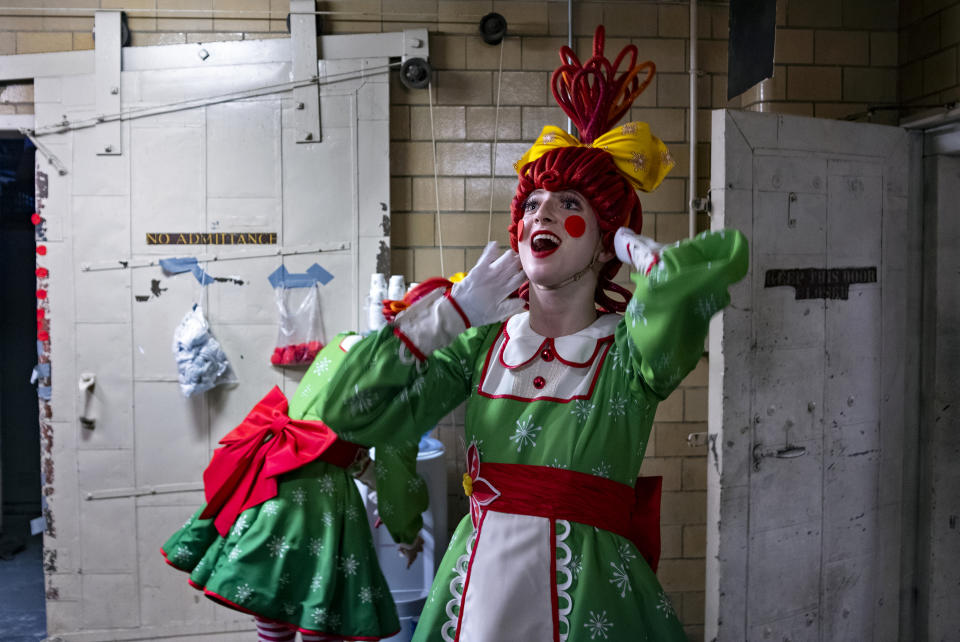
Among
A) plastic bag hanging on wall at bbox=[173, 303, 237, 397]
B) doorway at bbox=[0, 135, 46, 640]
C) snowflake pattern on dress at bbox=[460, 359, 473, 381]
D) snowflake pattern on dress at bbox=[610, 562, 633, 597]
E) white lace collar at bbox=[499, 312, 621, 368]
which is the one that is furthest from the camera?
doorway at bbox=[0, 135, 46, 640]

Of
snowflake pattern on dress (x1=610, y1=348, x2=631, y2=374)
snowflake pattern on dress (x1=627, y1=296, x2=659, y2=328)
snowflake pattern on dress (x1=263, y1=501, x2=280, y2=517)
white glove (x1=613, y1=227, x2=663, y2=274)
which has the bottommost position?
snowflake pattern on dress (x1=263, y1=501, x2=280, y2=517)

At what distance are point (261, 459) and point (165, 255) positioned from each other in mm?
1201

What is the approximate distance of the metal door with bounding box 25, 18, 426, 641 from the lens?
3.00 meters

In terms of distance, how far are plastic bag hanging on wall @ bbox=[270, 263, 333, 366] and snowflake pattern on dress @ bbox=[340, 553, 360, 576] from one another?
103cm

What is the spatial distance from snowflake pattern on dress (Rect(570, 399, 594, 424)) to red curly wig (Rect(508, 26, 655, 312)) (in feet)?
0.92

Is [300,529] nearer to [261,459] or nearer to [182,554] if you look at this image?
[261,459]

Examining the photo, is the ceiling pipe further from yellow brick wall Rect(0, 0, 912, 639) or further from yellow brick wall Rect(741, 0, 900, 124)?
yellow brick wall Rect(741, 0, 900, 124)

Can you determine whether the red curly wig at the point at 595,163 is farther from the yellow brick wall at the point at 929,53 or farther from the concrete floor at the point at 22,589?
the concrete floor at the point at 22,589

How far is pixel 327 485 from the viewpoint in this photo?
2.23 meters

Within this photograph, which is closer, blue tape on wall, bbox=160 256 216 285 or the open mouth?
the open mouth

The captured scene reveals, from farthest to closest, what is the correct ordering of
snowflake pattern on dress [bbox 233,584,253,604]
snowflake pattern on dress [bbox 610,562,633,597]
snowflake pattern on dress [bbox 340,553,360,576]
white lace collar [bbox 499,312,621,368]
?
snowflake pattern on dress [bbox 340,553,360,576]
snowflake pattern on dress [bbox 233,584,253,604]
white lace collar [bbox 499,312,621,368]
snowflake pattern on dress [bbox 610,562,633,597]

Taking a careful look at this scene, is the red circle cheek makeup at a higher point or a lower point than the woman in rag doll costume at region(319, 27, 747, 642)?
higher

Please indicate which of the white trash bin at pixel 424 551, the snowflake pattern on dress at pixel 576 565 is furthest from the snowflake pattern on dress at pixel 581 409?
the white trash bin at pixel 424 551

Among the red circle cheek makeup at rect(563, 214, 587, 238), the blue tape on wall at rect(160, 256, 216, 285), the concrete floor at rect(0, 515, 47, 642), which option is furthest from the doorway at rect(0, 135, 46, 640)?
the red circle cheek makeup at rect(563, 214, 587, 238)
